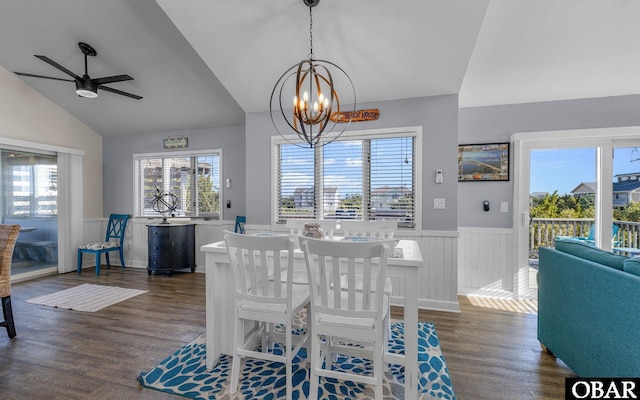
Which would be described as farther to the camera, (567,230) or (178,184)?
(178,184)

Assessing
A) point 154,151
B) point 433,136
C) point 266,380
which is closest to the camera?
point 266,380

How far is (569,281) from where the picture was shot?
200 cm

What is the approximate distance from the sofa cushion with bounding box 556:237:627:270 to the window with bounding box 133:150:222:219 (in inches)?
176

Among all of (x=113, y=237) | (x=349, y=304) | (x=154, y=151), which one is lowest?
(x=113, y=237)

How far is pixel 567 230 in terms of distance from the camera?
359cm

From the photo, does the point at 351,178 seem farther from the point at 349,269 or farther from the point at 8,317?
the point at 8,317

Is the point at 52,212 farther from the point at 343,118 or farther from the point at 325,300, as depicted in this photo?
the point at 325,300

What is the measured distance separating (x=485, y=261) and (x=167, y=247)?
4.56 m

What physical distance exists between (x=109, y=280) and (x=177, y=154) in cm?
223

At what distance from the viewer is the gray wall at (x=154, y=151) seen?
477cm

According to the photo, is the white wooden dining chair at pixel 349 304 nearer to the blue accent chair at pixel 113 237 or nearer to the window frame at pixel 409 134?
A: the window frame at pixel 409 134

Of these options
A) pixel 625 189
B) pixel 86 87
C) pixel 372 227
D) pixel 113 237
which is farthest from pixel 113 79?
pixel 625 189

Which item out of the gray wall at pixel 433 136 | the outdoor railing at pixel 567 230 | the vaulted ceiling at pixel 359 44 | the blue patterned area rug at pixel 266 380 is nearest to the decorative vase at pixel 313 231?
the blue patterned area rug at pixel 266 380

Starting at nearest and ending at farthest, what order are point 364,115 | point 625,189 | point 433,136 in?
point 433,136 → point 625,189 → point 364,115
